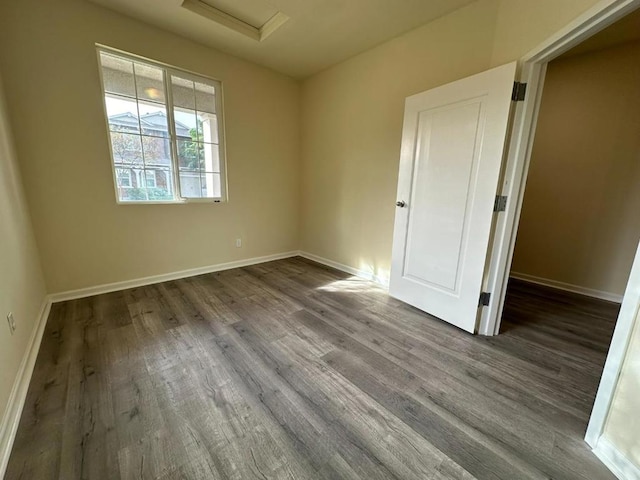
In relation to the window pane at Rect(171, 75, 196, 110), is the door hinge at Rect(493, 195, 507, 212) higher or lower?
lower

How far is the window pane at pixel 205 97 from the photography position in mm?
3002

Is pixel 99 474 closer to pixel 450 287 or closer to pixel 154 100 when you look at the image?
pixel 450 287

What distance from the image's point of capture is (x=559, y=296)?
2.85 metres

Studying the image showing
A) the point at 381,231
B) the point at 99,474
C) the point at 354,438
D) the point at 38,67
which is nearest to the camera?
the point at 99,474

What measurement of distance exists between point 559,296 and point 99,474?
3.98 meters

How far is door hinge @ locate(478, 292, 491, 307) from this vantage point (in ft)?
6.54

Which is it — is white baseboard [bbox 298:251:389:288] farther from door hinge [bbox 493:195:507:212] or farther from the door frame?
door hinge [bbox 493:195:507:212]

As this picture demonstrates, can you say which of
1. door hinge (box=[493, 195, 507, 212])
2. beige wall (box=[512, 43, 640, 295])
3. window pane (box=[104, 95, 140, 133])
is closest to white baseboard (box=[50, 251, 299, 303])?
window pane (box=[104, 95, 140, 133])

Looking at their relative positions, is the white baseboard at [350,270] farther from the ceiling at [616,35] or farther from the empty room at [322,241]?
the ceiling at [616,35]

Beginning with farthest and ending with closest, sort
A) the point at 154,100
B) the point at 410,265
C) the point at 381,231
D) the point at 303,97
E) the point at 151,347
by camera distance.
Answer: the point at 303,97, the point at 381,231, the point at 154,100, the point at 410,265, the point at 151,347

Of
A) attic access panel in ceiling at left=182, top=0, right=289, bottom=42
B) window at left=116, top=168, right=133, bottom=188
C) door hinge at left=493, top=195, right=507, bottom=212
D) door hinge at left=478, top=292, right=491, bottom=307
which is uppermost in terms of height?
attic access panel in ceiling at left=182, top=0, right=289, bottom=42

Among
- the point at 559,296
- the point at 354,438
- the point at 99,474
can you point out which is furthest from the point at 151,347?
the point at 559,296

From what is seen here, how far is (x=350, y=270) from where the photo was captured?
3480 mm

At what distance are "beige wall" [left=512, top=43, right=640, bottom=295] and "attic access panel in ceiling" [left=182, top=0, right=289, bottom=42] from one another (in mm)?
3149
